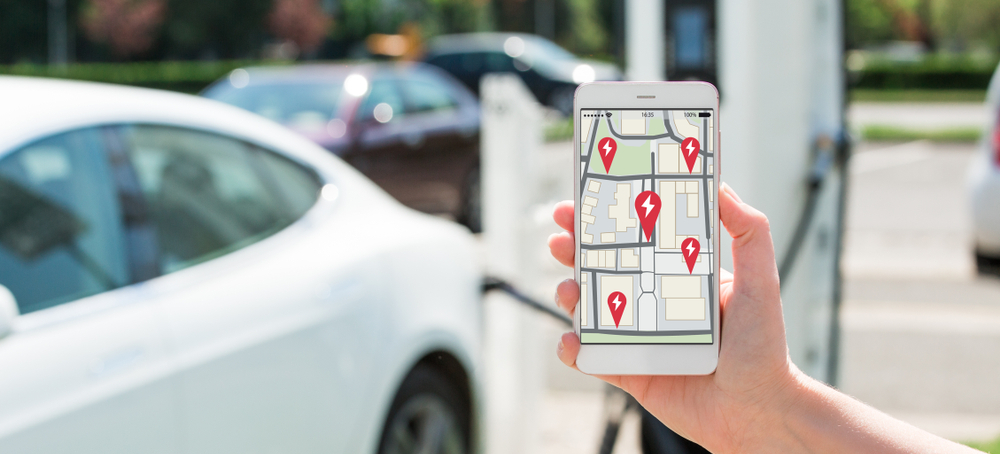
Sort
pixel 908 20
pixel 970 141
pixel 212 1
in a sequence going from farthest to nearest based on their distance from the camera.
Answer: pixel 908 20 < pixel 212 1 < pixel 970 141

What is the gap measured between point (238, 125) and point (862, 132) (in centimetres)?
1806

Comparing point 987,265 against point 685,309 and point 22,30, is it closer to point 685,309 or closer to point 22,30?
point 685,309

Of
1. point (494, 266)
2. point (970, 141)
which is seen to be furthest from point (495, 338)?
point (970, 141)

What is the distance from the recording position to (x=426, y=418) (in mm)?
2945

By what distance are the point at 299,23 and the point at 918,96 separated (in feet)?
92.2

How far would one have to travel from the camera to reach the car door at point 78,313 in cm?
178

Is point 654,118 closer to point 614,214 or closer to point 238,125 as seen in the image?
point 614,214

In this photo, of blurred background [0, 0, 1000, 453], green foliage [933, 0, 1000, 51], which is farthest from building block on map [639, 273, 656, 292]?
green foliage [933, 0, 1000, 51]

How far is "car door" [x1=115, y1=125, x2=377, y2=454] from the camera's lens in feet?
7.09

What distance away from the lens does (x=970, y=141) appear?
17.6m

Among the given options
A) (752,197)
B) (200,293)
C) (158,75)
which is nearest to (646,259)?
(200,293)

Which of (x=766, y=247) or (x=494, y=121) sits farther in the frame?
(x=494, y=121)

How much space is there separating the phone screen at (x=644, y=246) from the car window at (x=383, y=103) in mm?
7152

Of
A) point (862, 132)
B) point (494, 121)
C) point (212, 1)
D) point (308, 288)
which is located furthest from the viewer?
point (212, 1)
